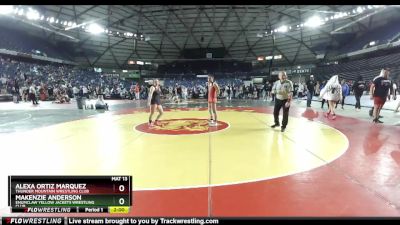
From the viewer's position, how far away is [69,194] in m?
2.35

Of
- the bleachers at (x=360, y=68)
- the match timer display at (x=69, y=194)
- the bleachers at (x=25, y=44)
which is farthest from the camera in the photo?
the bleachers at (x=360, y=68)

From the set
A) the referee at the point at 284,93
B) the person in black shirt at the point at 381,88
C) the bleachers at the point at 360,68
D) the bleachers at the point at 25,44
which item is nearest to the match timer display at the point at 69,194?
the referee at the point at 284,93

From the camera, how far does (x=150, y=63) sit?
38.1 feet

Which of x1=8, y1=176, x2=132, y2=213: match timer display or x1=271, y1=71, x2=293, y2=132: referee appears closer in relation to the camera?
x1=8, y1=176, x2=132, y2=213: match timer display

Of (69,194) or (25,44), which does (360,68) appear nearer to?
(69,194)

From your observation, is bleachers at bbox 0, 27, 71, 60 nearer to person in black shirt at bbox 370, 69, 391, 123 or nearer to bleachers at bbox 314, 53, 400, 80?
person in black shirt at bbox 370, 69, 391, 123

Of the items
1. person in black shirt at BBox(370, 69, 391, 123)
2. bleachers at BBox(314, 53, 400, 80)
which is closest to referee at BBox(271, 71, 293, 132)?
person in black shirt at BBox(370, 69, 391, 123)

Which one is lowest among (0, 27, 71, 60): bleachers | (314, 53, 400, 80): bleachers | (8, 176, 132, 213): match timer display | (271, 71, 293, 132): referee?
(8, 176, 132, 213): match timer display

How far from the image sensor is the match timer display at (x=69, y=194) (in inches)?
92.7

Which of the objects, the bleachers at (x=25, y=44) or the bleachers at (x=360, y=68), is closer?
the bleachers at (x=25, y=44)

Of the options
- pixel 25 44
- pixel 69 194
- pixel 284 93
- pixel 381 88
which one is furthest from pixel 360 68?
pixel 25 44

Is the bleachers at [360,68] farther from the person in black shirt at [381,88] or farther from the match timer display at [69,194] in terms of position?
the match timer display at [69,194]

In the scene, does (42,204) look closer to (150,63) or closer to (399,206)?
(399,206)

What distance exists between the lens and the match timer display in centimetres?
236
